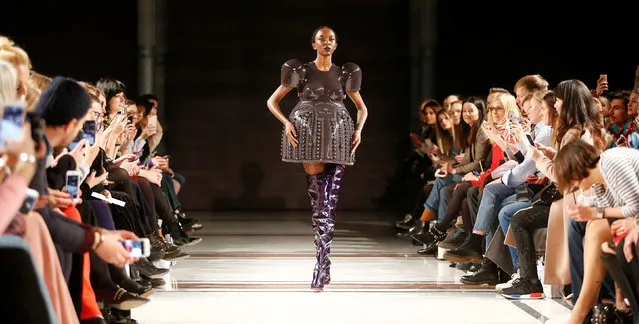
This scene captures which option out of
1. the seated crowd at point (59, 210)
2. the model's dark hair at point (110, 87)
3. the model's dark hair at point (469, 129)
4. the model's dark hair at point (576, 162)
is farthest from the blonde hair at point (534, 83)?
the model's dark hair at point (110, 87)

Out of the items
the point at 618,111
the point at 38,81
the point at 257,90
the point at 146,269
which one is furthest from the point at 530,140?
the point at 257,90

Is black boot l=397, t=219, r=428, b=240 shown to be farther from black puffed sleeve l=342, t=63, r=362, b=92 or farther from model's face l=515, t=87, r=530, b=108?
black puffed sleeve l=342, t=63, r=362, b=92

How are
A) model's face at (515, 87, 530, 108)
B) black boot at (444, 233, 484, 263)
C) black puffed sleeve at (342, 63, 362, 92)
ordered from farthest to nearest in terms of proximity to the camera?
black boot at (444, 233, 484, 263)
model's face at (515, 87, 530, 108)
black puffed sleeve at (342, 63, 362, 92)

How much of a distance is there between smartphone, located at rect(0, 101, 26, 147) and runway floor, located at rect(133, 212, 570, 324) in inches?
77.3

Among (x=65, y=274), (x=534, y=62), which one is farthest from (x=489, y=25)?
(x=65, y=274)

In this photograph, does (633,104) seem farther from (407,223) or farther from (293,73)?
(407,223)

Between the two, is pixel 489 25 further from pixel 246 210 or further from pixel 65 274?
pixel 65 274

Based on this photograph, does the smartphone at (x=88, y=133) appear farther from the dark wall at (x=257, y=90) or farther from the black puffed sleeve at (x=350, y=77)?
the dark wall at (x=257, y=90)

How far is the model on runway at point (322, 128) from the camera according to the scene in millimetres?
5059

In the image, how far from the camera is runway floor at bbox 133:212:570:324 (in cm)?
451

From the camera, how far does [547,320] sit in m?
4.36

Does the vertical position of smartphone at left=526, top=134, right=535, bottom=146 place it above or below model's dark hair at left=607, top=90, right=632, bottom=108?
below

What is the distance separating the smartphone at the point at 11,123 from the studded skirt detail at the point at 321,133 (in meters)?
2.58

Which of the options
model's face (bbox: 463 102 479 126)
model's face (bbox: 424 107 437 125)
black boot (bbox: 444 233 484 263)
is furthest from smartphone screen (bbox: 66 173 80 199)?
model's face (bbox: 424 107 437 125)
